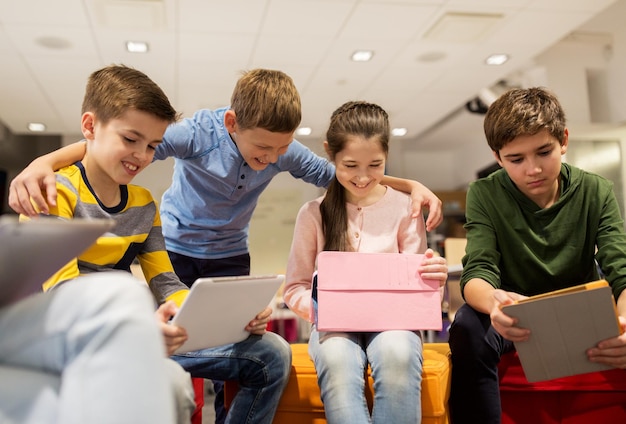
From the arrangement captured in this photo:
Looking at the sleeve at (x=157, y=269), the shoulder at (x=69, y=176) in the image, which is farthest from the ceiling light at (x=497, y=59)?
the shoulder at (x=69, y=176)

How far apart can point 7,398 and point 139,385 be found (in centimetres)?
13

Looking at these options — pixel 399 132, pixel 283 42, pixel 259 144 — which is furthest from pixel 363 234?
pixel 399 132

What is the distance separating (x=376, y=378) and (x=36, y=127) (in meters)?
5.91

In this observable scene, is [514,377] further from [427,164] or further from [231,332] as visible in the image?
[427,164]

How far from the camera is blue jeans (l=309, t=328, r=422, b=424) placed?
118cm

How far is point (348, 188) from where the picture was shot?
1.57m

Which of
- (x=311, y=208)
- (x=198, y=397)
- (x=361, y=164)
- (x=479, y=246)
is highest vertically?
(x=361, y=164)

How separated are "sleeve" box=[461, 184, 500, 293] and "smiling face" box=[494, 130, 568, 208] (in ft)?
0.39

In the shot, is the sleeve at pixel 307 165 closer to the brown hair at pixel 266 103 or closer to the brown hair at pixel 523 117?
the brown hair at pixel 266 103

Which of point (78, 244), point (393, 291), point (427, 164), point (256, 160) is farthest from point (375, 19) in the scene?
point (427, 164)

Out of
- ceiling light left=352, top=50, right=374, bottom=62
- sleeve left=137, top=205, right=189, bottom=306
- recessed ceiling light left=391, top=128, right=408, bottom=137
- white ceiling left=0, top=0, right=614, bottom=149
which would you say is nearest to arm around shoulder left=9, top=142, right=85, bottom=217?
sleeve left=137, top=205, right=189, bottom=306

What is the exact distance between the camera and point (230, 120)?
166cm

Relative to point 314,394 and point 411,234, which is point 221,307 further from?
point 411,234

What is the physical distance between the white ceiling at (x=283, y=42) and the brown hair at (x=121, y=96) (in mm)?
2309
